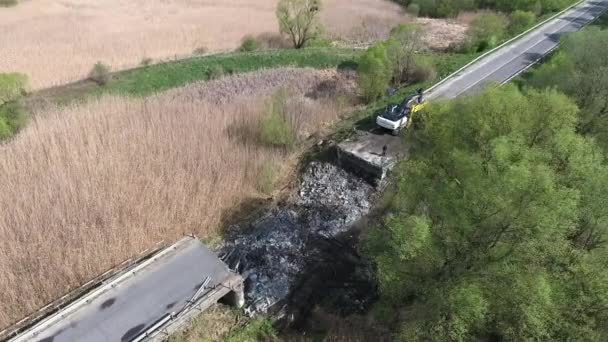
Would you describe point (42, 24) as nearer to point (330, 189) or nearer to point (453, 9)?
point (330, 189)

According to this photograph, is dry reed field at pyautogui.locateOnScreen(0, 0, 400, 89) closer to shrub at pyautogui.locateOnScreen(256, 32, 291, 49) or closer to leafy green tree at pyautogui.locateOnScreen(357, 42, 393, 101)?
shrub at pyautogui.locateOnScreen(256, 32, 291, 49)

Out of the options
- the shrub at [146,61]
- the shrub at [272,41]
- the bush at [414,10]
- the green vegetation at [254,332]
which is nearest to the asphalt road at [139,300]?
the green vegetation at [254,332]

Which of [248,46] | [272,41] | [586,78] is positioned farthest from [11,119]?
[586,78]

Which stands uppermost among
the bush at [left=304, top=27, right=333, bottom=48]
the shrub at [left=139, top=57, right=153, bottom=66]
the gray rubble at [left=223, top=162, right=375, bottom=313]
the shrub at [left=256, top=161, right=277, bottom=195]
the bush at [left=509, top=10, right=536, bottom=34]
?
the bush at [left=509, top=10, right=536, bottom=34]

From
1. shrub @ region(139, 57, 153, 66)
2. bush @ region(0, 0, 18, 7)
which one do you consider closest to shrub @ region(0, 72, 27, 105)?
shrub @ region(139, 57, 153, 66)

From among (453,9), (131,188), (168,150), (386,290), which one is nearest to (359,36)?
(453,9)
